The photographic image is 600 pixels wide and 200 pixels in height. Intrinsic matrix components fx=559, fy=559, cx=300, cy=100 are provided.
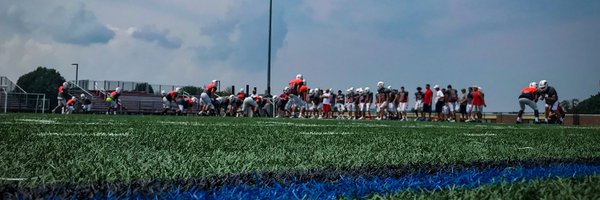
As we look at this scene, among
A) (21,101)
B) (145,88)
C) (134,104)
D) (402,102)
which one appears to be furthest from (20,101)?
(402,102)

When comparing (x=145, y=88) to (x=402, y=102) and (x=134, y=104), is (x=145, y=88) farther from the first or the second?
(x=402, y=102)

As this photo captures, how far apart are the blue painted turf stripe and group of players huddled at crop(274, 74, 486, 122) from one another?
61.9ft

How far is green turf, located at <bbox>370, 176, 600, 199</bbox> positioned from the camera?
1.76 m

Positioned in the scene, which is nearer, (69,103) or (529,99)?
(529,99)

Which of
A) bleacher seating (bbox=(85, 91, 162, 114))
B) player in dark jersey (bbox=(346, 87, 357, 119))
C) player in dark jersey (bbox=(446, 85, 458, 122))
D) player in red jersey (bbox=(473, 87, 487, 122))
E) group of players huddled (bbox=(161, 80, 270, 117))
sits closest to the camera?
player in red jersey (bbox=(473, 87, 487, 122))

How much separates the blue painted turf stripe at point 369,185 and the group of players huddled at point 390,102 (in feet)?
61.9

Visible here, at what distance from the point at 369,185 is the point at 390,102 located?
23224mm

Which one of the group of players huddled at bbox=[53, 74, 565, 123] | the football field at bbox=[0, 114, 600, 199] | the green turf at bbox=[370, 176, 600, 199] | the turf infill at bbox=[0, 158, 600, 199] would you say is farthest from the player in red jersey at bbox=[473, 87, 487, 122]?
the green turf at bbox=[370, 176, 600, 199]

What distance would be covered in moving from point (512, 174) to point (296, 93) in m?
19.9

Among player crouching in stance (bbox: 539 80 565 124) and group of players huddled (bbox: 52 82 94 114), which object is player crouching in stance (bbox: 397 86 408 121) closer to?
player crouching in stance (bbox: 539 80 565 124)

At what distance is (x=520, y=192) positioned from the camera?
72.4 inches

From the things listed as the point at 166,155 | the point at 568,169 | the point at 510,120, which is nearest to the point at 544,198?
the point at 568,169

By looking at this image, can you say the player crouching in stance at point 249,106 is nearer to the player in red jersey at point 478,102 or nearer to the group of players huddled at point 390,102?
the group of players huddled at point 390,102

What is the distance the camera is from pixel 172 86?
40062 millimetres
